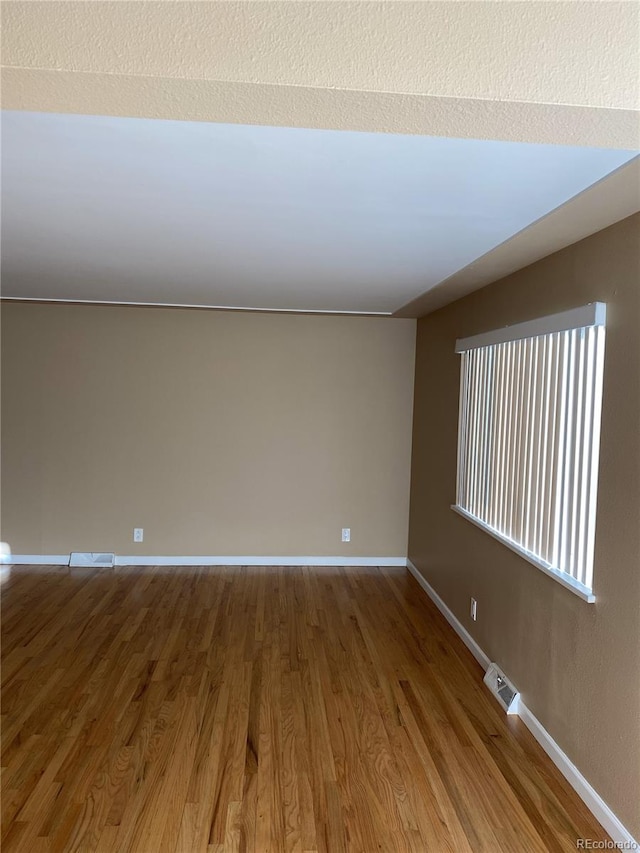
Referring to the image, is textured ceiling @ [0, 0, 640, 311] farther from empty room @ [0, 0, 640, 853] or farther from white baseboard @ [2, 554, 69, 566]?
white baseboard @ [2, 554, 69, 566]

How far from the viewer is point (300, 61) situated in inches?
45.3

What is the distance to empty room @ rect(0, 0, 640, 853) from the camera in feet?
3.94

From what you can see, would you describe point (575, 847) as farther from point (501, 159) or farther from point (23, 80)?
point (23, 80)

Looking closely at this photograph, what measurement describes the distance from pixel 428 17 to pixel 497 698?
312cm

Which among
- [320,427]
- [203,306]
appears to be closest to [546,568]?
[320,427]

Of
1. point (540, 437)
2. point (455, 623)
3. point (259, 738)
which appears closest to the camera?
point (259, 738)

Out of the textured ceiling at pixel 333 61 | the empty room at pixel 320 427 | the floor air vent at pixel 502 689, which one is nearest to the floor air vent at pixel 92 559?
the empty room at pixel 320 427

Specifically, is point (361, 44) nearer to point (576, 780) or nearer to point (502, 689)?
point (576, 780)

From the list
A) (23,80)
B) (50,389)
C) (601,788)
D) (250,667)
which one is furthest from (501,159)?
(50,389)

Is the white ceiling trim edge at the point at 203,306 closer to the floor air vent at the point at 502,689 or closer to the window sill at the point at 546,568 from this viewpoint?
the window sill at the point at 546,568

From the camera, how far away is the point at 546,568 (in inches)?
111

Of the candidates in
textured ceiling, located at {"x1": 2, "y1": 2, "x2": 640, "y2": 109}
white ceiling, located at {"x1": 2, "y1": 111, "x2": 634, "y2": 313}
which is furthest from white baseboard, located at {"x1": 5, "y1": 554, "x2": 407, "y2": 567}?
textured ceiling, located at {"x1": 2, "y1": 2, "x2": 640, "y2": 109}

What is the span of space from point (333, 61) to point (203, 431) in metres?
4.64

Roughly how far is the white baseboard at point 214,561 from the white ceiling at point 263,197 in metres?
2.80
